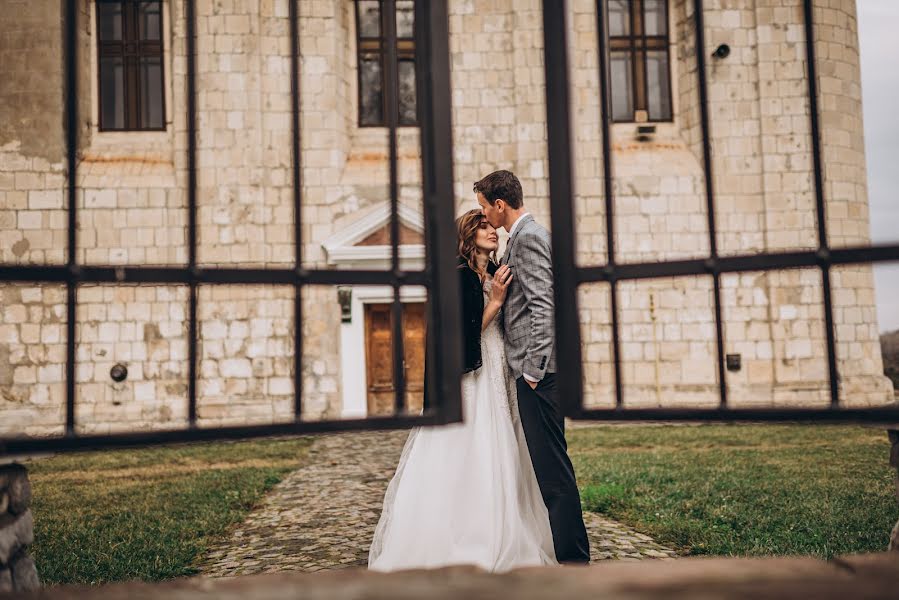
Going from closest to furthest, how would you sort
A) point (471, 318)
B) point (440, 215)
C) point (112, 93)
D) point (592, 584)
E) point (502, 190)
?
point (592, 584) < point (440, 215) < point (471, 318) < point (502, 190) < point (112, 93)

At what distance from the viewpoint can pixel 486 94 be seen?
36.0 ft

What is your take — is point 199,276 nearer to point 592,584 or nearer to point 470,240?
point 592,584

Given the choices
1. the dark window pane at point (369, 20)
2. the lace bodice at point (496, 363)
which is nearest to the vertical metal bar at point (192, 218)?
the lace bodice at point (496, 363)

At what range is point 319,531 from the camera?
429cm

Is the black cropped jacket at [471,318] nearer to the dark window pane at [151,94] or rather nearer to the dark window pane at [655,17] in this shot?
the dark window pane at [151,94]

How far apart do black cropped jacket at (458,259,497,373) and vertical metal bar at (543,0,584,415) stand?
1165mm

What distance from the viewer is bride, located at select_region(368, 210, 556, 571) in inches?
120

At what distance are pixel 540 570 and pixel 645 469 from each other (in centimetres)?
502

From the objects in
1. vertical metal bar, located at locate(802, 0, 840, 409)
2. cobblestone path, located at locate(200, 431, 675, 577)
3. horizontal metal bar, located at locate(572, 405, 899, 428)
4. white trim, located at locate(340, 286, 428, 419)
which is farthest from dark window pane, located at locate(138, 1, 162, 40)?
horizontal metal bar, located at locate(572, 405, 899, 428)

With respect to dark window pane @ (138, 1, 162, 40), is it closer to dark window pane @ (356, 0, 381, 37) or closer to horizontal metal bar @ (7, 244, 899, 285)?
dark window pane @ (356, 0, 381, 37)

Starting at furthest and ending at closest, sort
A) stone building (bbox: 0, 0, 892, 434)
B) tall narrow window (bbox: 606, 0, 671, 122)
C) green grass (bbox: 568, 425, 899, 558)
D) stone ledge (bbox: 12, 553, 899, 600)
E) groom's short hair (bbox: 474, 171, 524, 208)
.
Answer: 1. tall narrow window (bbox: 606, 0, 671, 122)
2. stone building (bbox: 0, 0, 892, 434)
3. green grass (bbox: 568, 425, 899, 558)
4. groom's short hair (bbox: 474, 171, 524, 208)
5. stone ledge (bbox: 12, 553, 899, 600)

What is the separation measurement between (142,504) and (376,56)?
8.31 metres

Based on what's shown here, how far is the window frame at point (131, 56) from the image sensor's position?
1092 cm

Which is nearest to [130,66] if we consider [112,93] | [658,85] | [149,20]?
[112,93]
